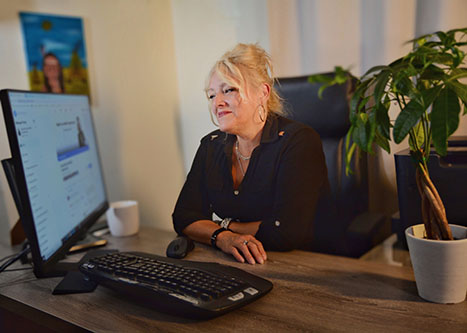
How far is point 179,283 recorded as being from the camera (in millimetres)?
852

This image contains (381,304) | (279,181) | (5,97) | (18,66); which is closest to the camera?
(381,304)

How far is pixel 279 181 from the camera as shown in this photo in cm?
105

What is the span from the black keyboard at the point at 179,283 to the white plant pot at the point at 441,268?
0.30m

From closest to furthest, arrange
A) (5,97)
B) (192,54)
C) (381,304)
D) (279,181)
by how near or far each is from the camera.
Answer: (381,304) → (5,97) → (279,181) → (192,54)

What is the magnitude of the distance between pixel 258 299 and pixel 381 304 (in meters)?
0.23

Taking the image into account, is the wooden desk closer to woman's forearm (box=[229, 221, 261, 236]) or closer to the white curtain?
woman's forearm (box=[229, 221, 261, 236])

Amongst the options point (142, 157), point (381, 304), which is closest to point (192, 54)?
point (142, 157)

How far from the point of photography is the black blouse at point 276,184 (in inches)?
41.4

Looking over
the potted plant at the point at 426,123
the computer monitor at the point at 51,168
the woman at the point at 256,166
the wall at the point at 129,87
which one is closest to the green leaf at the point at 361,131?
the potted plant at the point at 426,123

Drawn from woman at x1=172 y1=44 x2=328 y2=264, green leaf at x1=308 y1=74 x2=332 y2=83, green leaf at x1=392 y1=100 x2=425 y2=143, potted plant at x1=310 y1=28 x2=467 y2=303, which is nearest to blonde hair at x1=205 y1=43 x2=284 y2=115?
woman at x1=172 y1=44 x2=328 y2=264

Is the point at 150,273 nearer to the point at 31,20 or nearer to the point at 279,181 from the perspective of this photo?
the point at 279,181

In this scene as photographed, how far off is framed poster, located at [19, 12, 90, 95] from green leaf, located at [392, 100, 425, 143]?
116cm

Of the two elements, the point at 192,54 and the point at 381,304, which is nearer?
the point at 381,304

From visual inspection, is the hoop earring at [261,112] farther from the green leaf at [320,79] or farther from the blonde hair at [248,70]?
the green leaf at [320,79]
